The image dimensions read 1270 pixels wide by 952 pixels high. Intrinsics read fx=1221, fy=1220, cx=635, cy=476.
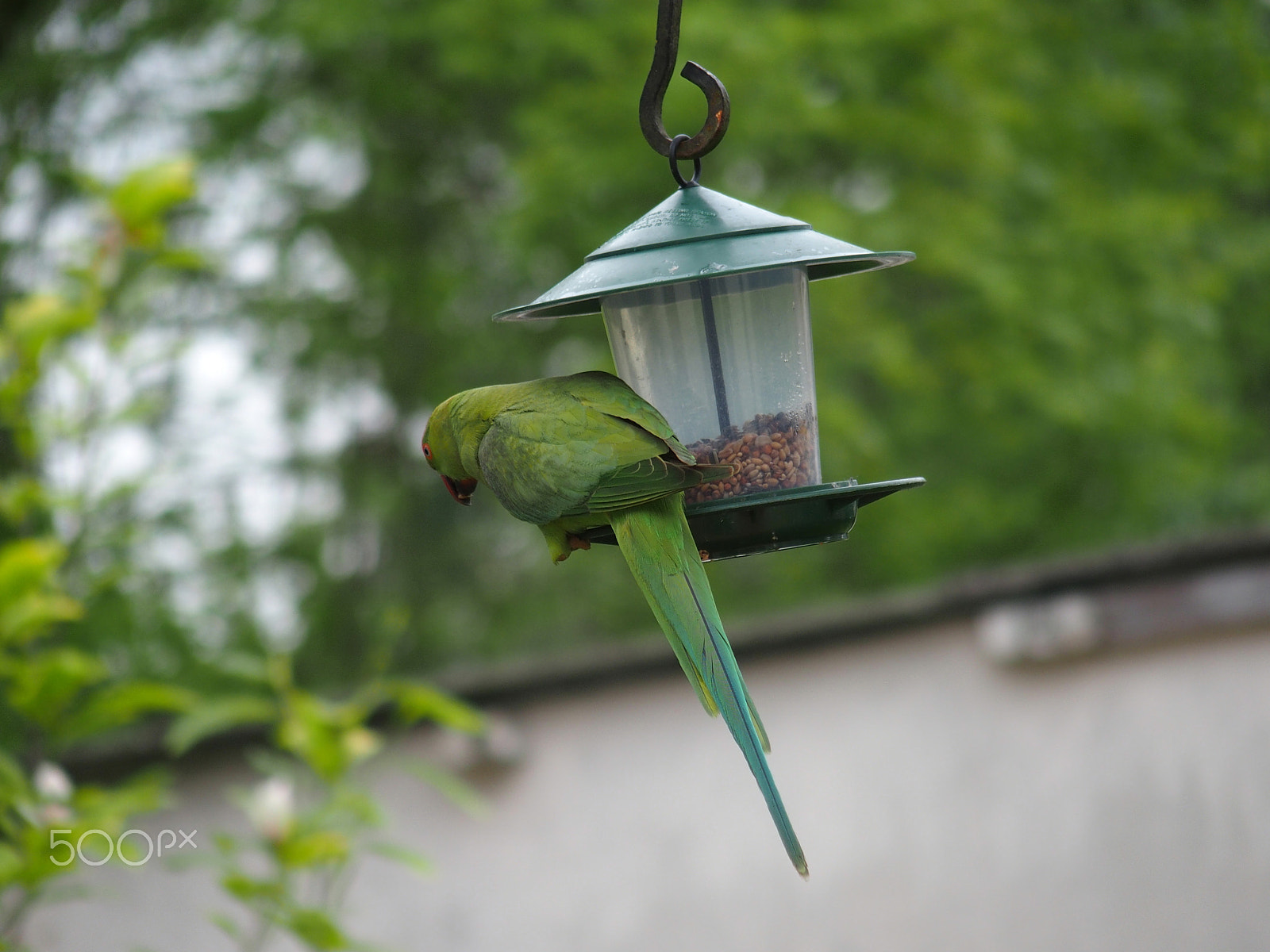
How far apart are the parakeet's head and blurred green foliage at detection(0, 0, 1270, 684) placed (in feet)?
15.1

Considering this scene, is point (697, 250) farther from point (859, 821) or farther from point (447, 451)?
point (859, 821)

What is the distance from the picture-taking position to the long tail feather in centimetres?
201

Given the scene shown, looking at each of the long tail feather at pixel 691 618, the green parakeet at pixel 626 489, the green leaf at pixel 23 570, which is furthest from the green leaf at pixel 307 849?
the long tail feather at pixel 691 618

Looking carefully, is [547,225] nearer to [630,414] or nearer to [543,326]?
[543,326]

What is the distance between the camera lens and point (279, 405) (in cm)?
948

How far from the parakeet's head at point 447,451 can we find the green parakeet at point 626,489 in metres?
Answer: 0.16

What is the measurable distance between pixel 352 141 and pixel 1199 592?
6.96 meters

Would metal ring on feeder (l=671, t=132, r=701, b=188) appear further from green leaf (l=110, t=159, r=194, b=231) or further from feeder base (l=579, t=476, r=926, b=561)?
green leaf (l=110, t=159, r=194, b=231)

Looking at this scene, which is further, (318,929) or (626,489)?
(318,929)

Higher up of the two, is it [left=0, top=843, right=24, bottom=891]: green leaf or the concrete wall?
[left=0, top=843, right=24, bottom=891]: green leaf

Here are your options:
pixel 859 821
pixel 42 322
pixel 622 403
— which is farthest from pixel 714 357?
pixel 859 821

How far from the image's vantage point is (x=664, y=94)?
7.21 ft

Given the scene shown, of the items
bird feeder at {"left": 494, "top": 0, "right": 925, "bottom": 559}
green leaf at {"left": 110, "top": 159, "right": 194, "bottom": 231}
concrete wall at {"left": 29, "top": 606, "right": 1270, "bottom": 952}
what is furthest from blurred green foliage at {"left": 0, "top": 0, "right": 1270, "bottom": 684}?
bird feeder at {"left": 494, "top": 0, "right": 925, "bottom": 559}

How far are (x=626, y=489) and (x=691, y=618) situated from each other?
0.28 metres
